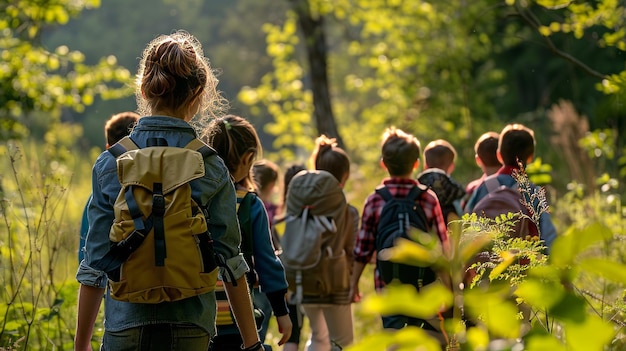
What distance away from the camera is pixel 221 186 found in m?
2.52

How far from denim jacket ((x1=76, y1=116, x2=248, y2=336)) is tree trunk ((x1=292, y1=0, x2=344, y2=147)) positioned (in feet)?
30.7

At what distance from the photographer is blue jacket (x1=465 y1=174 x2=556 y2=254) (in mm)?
4469

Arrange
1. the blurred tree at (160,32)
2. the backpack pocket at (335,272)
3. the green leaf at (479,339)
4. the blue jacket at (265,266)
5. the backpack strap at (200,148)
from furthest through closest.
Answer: the blurred tree at (160,32)
the backpack pocket at (335,272)
the blue jacket at (265,266)
the backpack strap at (200,148)
the green leaf at (479,339)

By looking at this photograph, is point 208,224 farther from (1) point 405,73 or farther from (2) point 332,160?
(1) point 405,73

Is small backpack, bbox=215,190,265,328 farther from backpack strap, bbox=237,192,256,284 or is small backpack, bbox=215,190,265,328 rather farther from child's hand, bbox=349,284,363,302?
child's hand, bbox=349,284,363,302

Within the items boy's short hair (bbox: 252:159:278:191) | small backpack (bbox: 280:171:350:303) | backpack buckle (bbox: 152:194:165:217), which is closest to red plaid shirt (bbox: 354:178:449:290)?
small backpack (bbox: 280:171:350:303)

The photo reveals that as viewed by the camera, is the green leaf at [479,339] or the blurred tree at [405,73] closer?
the green leaf at [479,339]

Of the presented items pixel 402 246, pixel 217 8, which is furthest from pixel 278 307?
pixel 217 8

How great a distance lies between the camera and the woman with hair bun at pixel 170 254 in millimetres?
2420

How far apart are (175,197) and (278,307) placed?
1.14 metres

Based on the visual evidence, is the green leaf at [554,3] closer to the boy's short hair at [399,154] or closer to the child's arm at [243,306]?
the boy's short hair at [399,154]

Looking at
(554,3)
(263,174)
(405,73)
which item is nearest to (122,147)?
(263,174)

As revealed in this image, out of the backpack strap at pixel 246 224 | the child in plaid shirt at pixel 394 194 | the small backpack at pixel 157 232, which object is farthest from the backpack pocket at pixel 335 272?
the small backpack at pixel 157 232

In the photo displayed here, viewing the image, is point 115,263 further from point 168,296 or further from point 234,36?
point 234,36
